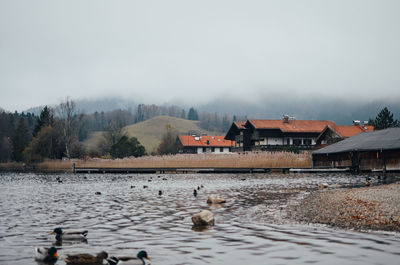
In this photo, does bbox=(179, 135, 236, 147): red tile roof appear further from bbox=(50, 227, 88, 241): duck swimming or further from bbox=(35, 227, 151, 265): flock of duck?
bbox=(35, 227, 151, 265): flock of duck

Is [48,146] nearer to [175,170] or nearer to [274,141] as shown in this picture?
[175,170]

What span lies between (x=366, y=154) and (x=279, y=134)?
109ft

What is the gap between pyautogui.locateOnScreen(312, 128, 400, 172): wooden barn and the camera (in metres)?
52.6

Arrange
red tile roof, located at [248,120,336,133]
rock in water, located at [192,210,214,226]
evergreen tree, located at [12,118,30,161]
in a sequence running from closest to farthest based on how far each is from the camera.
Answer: rock in water, located at [192,210,214,226]
red tile roof, located at [248,120,336,133]
evergreen tree, located at [12,118,30,161]

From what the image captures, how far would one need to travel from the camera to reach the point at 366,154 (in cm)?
5806

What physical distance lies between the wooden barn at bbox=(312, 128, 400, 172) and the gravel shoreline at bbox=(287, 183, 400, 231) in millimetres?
34002

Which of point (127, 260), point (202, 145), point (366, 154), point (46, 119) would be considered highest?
point (46, 119)

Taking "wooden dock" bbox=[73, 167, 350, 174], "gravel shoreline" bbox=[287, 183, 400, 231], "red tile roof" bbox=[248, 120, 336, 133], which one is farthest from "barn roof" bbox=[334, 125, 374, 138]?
"gravel shoreline" bbox=[287, 183, 400, 231]

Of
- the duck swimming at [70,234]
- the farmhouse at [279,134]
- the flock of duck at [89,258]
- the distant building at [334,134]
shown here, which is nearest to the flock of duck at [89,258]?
the flock of duck at [89,258]

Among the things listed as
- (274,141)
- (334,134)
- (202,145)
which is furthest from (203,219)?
(202,145)

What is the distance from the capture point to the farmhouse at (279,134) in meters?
88.6

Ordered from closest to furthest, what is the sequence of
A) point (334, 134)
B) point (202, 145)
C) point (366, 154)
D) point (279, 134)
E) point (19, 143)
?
point (366, 154) < point (334, 134) < point (279, 134) < point (19, 143) < point (202, 145)

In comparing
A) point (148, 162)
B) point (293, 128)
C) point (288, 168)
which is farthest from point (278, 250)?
A: point (293, 128)

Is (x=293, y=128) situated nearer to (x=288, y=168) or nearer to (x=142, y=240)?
(x=288, y=168)
